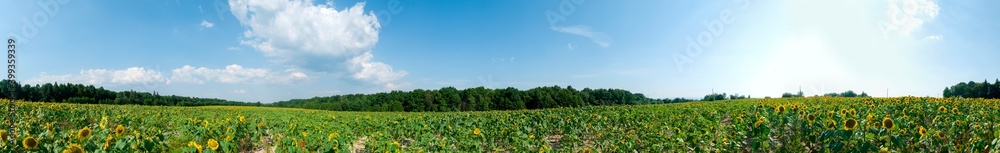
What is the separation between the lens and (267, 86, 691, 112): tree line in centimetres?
6394

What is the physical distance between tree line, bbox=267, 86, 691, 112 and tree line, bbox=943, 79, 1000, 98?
117 feet

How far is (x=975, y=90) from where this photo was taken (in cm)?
6631

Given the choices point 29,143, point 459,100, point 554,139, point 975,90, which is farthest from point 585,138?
point 975,90

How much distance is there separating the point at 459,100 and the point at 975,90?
65500mm

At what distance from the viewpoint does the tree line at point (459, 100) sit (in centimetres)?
6394

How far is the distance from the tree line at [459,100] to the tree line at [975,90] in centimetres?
3558

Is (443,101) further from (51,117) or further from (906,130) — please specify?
(906,130)

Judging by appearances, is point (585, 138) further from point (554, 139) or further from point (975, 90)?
point (975, 90)

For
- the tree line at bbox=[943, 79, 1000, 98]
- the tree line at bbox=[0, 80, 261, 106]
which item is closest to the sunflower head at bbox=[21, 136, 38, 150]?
the tree line at bbox=[0, 80, 261, 106]

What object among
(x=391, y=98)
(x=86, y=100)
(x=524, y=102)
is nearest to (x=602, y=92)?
(x=524, y=102)

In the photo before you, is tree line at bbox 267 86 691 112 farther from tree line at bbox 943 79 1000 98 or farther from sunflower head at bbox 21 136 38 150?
sunflower head at bbox 21 136 38 150

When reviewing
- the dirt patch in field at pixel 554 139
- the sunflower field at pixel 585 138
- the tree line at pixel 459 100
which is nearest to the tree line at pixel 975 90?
the tree line at pixel 459 100

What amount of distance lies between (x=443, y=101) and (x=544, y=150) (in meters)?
61.5

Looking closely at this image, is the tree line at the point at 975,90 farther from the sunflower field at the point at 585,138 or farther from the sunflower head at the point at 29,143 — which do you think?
the sunflower head at the point at 29,143
